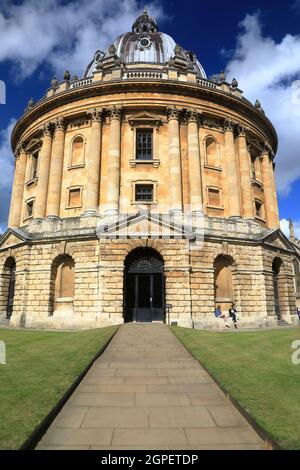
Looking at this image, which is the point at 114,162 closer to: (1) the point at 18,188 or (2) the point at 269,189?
(1) the point at 18,188

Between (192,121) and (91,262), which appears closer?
(91,262)

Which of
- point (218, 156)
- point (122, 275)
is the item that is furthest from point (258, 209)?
point (122, 275)

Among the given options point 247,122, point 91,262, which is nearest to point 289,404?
point 91,262

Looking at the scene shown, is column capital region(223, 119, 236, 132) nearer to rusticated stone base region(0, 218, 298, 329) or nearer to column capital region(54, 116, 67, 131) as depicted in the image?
rusticated stone base region(0, 218, 298, 329)

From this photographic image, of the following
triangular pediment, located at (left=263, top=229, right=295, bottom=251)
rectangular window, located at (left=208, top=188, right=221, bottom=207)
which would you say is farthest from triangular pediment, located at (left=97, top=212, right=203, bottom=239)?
triangular pediment, located at (left=263, top=229, right=295, bottom=251)

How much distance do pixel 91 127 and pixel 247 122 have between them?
46.2 ft

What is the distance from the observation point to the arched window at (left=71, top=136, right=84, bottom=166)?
88.8ft

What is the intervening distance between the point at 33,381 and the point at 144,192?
1946 centimetres

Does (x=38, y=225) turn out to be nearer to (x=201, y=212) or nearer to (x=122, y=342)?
(x=201, y=212)

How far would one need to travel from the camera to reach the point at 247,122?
29547 millimetres

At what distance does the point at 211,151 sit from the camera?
27625mm

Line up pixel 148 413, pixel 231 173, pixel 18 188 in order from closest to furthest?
pixel 148 413 → pixel 231 173 → pixel 18 188

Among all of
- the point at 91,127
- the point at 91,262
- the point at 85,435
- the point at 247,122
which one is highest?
the point at 247,122

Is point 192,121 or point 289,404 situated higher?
point 192,121
